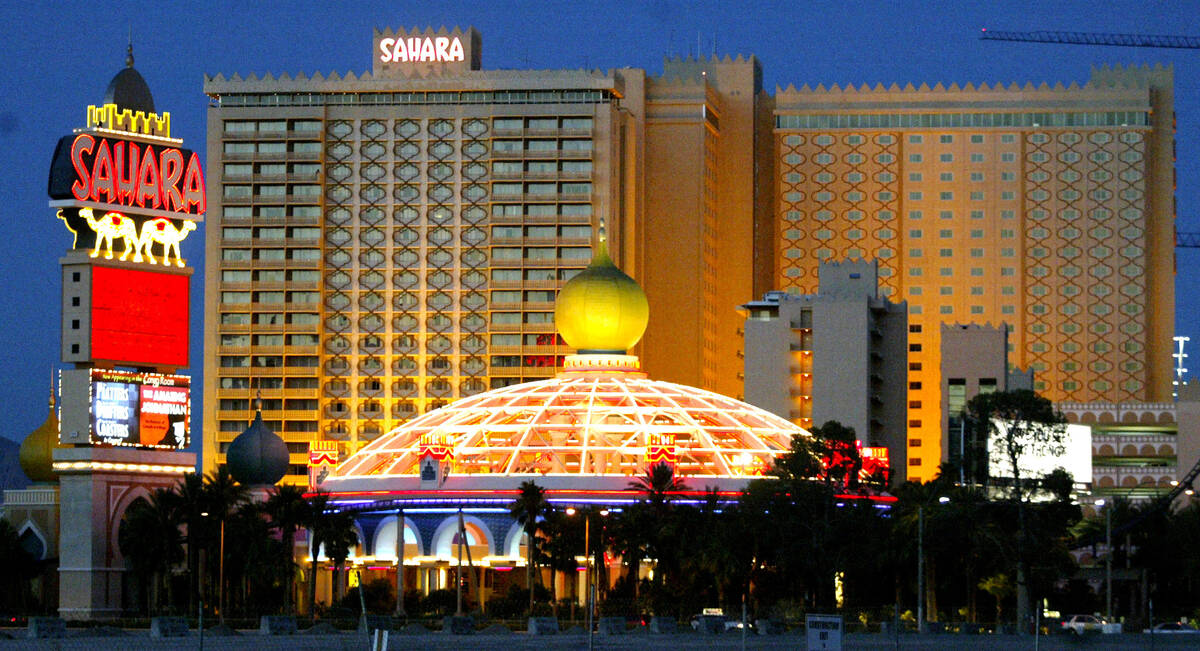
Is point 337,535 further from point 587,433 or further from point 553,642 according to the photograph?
point 553,642

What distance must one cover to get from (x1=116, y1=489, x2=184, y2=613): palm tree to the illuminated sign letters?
17446 mm

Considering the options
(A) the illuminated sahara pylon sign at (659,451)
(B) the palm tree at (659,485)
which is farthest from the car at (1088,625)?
(A) the illuminated sahara pylon sign at (659,451)

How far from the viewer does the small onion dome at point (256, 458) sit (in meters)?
136

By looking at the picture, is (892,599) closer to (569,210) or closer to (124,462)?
(124,462)

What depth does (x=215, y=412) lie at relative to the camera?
19888cm

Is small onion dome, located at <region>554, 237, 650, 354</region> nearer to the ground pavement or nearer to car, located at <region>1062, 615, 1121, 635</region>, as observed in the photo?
car, located at <region>1062, 615, 1121, 635</region>

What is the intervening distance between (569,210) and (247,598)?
82.2 metres

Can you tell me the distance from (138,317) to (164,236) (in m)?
5.23

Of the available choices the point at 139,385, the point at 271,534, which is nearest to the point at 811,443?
the point at 271,534

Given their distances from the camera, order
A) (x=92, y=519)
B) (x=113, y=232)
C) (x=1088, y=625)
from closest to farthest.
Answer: (x=1088, y=625) < (x=92, y=519) < (x=113, y=232)

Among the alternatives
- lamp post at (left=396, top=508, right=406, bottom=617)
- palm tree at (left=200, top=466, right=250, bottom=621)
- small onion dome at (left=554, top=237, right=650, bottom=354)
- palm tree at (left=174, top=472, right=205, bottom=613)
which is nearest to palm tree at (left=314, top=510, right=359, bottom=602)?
lamp post at (left=396, top=508, right=406, bottom=617)

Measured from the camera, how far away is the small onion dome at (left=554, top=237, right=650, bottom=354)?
432ft

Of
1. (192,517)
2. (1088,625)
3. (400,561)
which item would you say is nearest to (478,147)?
(192,517)

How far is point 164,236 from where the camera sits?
430ft
